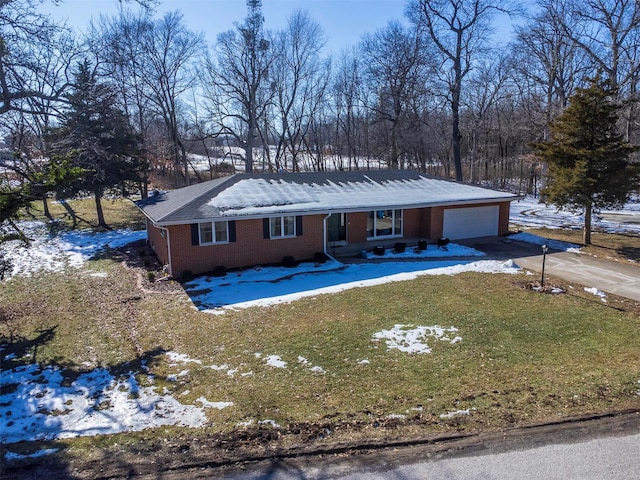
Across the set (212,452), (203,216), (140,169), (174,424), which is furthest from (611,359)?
(140,169)

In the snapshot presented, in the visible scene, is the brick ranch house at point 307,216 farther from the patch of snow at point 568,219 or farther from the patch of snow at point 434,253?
the patch of snow at point 568,219

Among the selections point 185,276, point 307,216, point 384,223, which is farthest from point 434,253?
point 185,276

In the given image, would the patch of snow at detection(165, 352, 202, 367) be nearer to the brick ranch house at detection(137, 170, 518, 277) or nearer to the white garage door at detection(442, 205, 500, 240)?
the brick ranch house at detection(137, 170, 518, 277)

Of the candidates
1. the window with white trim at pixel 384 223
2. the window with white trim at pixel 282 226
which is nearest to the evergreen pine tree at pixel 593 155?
the window with white trim at pixel 384 223

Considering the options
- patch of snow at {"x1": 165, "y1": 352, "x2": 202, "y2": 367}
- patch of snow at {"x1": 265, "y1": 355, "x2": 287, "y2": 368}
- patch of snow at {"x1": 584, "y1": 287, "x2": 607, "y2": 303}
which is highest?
patch of snow at {"x1": 584, "y1": 287, "x2": 607, "y2": 303}

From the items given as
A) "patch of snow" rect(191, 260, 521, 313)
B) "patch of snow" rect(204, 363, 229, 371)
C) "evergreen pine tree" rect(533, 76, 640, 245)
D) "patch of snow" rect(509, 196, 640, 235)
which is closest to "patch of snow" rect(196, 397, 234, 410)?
"patch of snow" rect(204, 363, 229, 371)
